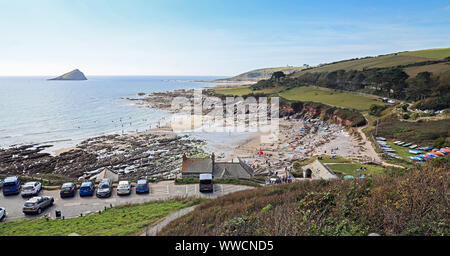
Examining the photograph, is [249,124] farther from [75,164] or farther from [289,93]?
[75,164]

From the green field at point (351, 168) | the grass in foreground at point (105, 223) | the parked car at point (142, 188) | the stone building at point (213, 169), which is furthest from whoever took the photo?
the green field at point (351, 168)

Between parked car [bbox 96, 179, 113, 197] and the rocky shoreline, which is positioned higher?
parked car [bbox 96, 179, 113, 197]

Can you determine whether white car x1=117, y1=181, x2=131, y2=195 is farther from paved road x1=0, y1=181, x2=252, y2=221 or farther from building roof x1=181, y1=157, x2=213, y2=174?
building roof x1=181, y1=157, x2=213, y2=174

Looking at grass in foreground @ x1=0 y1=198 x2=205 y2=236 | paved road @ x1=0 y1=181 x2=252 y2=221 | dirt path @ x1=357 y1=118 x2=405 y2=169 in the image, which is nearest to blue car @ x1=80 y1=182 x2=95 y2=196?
paved road @ x1=0 y1=181 x2=252 y2=221

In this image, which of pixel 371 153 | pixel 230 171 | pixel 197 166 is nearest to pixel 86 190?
pixel 197 166

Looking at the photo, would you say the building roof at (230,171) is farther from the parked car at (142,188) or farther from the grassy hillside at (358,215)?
the grassy hillside at (358,215)

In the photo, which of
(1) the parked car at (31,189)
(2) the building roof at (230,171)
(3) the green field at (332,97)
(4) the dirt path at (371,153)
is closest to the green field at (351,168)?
(4) the dirt path at (371,153)
